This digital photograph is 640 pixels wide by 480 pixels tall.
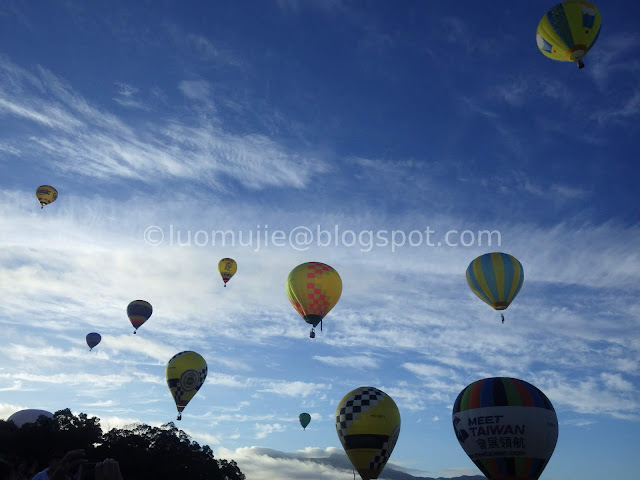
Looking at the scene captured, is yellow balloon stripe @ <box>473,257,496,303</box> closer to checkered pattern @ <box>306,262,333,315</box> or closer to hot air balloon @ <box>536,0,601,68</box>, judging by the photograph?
checkered pattern @ <box>306,262,333,315</box>

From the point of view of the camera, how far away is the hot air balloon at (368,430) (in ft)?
101

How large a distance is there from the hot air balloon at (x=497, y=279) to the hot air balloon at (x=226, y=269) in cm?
2886

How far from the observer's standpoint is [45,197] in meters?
50.9

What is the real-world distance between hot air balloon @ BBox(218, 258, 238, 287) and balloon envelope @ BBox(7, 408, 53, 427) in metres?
27.9

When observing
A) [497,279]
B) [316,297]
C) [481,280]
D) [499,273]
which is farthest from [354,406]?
[499,273]

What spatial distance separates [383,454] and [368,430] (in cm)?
186

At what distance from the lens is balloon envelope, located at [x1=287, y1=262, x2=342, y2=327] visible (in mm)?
32875

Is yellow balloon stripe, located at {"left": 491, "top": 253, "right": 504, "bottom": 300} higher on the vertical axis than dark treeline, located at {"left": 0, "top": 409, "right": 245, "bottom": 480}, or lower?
higher

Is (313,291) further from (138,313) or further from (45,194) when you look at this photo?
(45,194)

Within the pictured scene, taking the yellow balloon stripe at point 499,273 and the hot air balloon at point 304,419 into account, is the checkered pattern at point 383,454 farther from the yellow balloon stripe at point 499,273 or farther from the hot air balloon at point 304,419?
the hot air balloon at point 304,419

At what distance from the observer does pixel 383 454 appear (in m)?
31.0

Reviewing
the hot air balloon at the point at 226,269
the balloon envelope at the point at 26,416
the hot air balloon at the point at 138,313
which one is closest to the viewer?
the hot air balloon at the point at 138,313

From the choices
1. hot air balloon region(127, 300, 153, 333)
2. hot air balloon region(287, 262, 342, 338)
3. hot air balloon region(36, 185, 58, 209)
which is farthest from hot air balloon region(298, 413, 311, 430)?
hot air balloon region(36, 185, 58, 209)

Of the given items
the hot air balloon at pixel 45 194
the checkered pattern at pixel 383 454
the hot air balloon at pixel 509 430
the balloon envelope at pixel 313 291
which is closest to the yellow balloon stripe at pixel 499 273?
the hot air balloon at pixel 509 430
